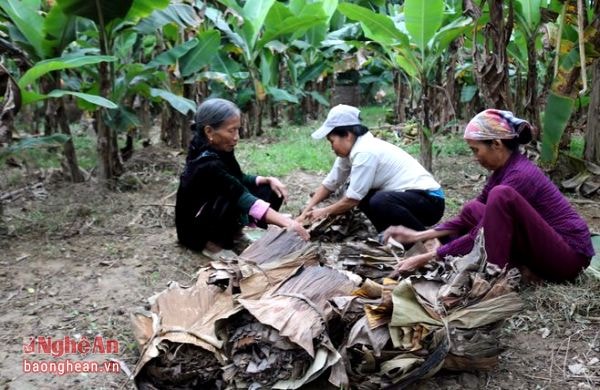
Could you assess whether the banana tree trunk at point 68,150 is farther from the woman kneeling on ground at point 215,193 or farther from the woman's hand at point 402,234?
the woman's hand at point 402,234

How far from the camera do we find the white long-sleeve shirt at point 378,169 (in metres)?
3.80

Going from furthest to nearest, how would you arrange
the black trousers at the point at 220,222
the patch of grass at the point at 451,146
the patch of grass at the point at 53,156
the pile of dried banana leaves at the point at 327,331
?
the patch of grass at the point at 451,146 < the patch of grass at the point at 53,156 < the black trousers at the point at 220,222 < the pile of dried banana leaves at the point at 327,331

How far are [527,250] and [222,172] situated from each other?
5.94 ft

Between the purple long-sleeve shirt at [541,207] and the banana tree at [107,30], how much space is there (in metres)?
3.18

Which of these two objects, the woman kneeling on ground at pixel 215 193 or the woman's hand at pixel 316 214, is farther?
the woman's hand at pixel 316 214

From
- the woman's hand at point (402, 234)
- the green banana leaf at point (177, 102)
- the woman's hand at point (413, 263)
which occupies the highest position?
the green banana leaf at point (177, 102)

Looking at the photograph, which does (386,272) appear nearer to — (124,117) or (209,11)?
(124,117)

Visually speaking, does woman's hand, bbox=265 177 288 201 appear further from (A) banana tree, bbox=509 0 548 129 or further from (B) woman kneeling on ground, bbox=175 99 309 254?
(A) banana tree, bbox=509 0 548 129

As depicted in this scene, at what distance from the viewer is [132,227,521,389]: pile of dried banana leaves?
221cm

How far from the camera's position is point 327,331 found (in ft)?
7.72

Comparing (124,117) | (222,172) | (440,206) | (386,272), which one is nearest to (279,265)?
(386,272)

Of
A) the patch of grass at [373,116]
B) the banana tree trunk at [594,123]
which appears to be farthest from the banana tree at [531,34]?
the patch of grass at [373,116]

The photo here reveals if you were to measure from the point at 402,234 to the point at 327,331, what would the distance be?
4.51 ft

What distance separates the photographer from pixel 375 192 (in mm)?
4051
